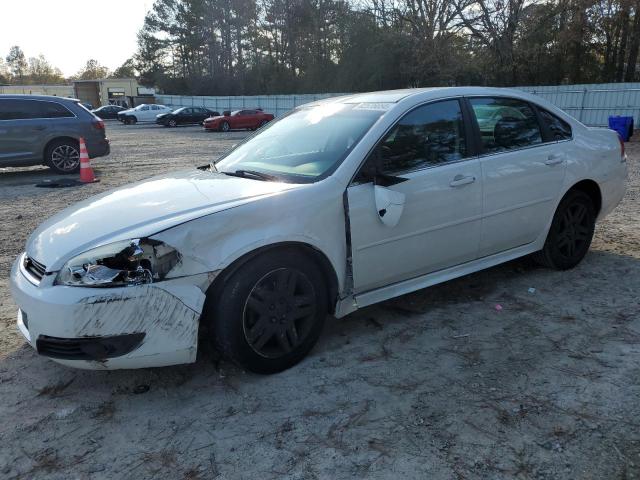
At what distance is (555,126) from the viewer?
4.49m

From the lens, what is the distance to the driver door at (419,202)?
10.8 ft

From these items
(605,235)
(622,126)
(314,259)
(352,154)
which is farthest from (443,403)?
(622,126)

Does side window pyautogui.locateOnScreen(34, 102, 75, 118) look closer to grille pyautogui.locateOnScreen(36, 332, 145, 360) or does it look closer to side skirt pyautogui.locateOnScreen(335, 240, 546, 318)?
grille pyautogui.locateOnScreen(36, 332, 145, 360)

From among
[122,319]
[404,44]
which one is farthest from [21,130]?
[404,44]

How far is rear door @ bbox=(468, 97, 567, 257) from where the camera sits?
3.96 m

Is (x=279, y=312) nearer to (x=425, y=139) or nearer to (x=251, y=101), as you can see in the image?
(x=425, y=139)

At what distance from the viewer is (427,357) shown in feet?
10.8

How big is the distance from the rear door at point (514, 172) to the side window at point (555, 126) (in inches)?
3.6

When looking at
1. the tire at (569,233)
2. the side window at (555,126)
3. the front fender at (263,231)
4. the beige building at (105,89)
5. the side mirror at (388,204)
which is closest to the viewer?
the front fender at (263,231)

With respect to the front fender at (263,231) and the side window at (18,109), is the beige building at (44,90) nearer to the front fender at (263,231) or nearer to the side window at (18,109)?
the side window at (18,109)

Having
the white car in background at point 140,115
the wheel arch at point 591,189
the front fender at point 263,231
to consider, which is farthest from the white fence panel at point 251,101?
the front fender at point 263,231

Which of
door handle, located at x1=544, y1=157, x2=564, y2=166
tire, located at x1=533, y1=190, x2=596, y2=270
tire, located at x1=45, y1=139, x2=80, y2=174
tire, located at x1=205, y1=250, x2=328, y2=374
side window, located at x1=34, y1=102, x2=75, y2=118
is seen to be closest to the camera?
tire, located at x1=205, y1=250, x2=328, y2=374

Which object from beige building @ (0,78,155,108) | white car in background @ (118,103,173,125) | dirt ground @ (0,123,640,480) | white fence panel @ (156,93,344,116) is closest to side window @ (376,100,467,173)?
dirt ground @ (0,123,640,480)

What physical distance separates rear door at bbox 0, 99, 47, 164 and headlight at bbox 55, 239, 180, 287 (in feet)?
31.0
